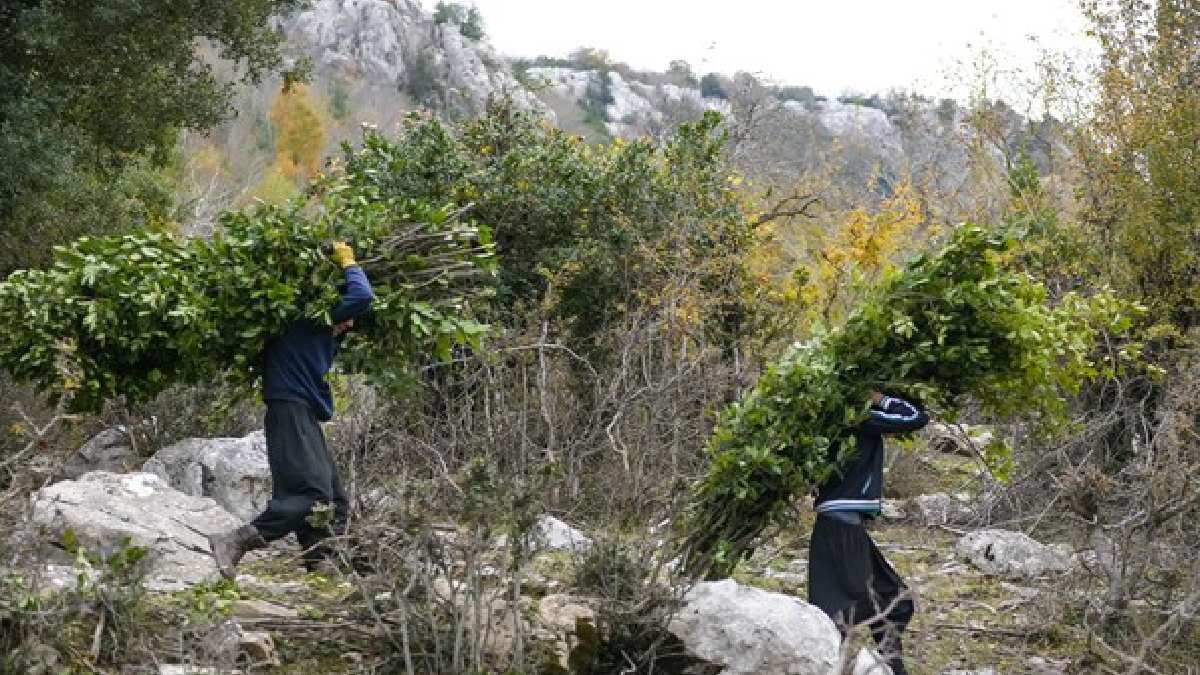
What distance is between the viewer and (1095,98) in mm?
12617

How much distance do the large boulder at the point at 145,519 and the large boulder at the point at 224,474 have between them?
69.1 inches

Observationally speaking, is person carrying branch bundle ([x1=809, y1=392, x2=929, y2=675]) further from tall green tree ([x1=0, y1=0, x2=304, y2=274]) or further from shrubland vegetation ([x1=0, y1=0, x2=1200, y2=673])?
tall green tree ([x1=0, y1=0, x2=304, y2=274])

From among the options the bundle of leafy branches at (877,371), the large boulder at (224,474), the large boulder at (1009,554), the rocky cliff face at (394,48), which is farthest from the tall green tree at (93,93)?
the rocky cliff face at (394,48)

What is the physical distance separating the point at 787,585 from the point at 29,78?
27.5ft

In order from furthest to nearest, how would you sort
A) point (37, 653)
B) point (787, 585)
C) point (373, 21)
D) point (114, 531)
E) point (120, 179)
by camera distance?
point (373, 21), point (120, 179), point (787, 585), point (114, 531), point (37, 653)

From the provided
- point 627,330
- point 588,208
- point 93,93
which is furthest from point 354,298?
point 93,93

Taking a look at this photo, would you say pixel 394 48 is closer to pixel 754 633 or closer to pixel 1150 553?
pixel 1150 553

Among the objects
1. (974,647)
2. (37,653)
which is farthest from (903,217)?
(37,653)

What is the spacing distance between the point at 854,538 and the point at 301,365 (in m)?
2.89

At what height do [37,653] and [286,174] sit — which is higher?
[37,653]

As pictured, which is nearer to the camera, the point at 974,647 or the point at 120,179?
the point at 974,647

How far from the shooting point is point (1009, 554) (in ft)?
30.9

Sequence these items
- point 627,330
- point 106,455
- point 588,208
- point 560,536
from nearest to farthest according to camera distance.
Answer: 1. point 560,536
2. point 627,330
3. point 106,455
4. point 588,208

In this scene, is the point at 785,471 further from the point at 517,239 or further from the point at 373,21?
the point at 373,21
